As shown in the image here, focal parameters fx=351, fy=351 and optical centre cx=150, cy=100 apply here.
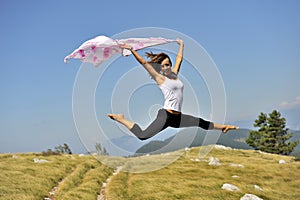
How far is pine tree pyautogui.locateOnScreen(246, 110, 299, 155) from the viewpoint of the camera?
345ft

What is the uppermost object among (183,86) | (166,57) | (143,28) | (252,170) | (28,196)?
(143,28)

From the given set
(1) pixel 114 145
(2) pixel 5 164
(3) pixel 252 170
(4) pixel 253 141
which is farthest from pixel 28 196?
(4) pixel 253 141

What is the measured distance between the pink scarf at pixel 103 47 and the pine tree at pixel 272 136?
10112cm

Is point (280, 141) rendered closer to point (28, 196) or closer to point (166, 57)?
point (28, 196)

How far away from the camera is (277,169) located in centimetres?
7050

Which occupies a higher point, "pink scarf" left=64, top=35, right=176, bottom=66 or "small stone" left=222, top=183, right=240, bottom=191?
"pink scarf" left=64, top=35, right=176, bottom=66

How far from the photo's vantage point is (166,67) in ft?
33.9

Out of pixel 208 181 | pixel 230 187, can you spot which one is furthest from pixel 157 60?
pixel 208 181

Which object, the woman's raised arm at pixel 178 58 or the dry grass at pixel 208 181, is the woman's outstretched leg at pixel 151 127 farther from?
the dry grass at pixel 208 181

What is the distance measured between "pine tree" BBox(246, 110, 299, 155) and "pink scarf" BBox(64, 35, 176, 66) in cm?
10112

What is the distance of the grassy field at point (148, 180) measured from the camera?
146 feet

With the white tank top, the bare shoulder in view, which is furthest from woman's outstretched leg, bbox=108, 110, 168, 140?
the bare shoulder

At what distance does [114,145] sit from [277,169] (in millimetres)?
65040

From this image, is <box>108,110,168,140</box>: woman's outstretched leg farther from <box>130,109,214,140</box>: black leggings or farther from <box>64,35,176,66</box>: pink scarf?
<box>64,35,176,66</box>: pink scarf
